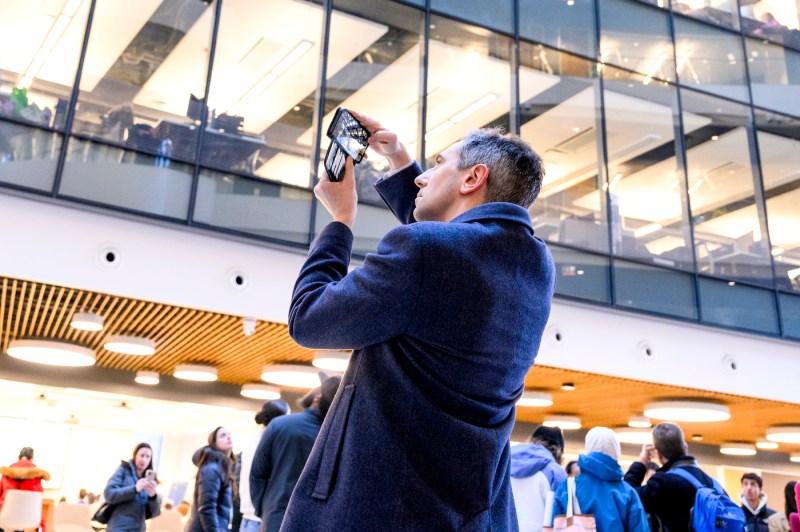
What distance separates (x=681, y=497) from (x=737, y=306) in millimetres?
6628

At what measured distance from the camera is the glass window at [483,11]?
9.55m

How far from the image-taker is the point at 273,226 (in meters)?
7.64

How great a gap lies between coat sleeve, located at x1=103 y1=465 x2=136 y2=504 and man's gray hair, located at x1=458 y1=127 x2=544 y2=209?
541cm

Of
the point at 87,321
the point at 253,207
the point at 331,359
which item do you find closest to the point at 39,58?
the point at 253,207

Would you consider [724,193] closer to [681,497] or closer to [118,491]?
[681,497]

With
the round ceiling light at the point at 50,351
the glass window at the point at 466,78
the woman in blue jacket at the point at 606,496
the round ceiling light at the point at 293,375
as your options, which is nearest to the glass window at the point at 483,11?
the glass window at the point at 466,78

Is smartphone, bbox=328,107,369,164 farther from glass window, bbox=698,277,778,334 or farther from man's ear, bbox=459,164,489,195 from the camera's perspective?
glass window, bbox=698,277,778,334

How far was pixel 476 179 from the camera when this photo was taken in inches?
51.5

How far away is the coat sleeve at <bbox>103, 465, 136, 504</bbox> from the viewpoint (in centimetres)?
578

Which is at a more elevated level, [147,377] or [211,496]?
[147,377]

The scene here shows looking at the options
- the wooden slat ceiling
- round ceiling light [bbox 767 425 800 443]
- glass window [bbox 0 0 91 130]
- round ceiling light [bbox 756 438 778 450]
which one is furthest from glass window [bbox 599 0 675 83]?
round ceiling light [bbox 756 438 778 450]

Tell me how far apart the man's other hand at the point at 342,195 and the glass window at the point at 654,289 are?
27.7 ft

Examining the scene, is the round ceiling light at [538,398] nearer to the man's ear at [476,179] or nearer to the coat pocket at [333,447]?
the man's ear at [476,179]

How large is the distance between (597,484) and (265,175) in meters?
5.04
